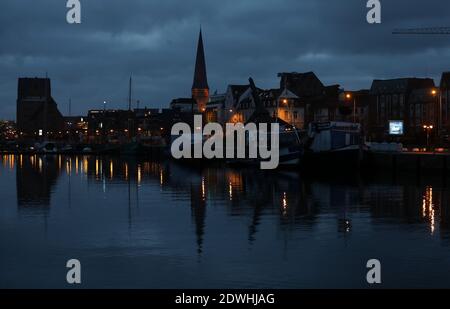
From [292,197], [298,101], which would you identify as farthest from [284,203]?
[298,101]

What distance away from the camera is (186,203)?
44.9m

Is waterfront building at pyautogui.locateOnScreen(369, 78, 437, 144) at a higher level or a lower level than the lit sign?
higher

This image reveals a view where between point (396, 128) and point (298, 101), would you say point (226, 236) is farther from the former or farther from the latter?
point (298, 101)

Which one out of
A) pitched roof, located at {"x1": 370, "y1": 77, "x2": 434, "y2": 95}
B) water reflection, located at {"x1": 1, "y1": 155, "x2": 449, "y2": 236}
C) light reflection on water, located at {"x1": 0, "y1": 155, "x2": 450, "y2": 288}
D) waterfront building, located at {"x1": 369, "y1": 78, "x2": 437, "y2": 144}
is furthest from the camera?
pitched roof, located at {"x1": 370, "y1": 77, "x2": 434, "y2": 95}

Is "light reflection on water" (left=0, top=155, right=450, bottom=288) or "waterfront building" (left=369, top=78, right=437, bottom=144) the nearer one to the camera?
"light reflection on water" (left=0, top=155, right=450, bottom=288)

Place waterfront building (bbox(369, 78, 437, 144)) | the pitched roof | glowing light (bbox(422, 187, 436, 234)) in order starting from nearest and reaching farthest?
glowing light (bbox(422, 187, 436, 234)), waterfront building (bbox(369, 78, 437, 144)), the pitched roof

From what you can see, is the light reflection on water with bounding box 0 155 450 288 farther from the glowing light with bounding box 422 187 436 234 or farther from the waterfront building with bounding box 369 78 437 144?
the waterfront building with bounding box 369 78 437 144

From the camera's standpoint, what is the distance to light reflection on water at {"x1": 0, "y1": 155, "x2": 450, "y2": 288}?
22516 mm

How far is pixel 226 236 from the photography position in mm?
30344

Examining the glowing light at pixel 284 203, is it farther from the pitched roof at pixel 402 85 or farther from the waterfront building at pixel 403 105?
the pitched roof at pixel 402 85

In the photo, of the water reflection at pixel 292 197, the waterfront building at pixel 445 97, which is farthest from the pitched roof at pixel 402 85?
the water reflection at pixel 292 197

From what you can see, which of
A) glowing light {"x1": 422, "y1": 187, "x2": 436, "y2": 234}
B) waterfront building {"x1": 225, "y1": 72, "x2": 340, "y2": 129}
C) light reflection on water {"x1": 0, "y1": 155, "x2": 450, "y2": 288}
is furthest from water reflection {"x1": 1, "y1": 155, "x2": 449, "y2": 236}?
waterfront building {"x1": 225, "y1": 72, "x2": 340, "y2": 129}

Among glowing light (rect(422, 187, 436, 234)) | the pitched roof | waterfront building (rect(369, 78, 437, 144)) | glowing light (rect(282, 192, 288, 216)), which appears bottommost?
glowing light (rect(422, 187, 436, 234))
